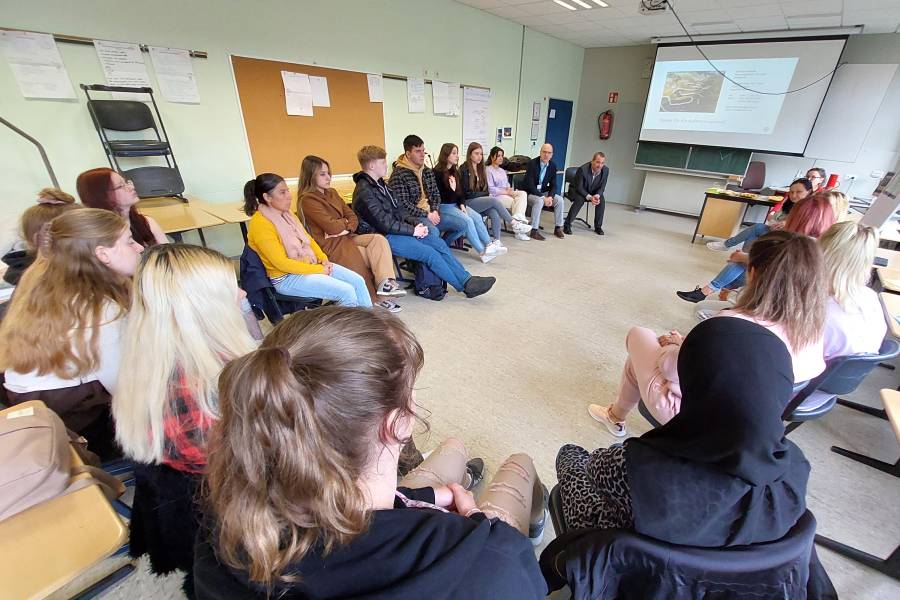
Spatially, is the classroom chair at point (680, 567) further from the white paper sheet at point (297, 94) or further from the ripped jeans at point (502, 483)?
the white paper sheet at point (297, 94)

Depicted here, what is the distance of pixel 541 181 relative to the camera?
5.04m

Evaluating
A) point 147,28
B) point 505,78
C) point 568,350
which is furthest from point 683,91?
point 147,28

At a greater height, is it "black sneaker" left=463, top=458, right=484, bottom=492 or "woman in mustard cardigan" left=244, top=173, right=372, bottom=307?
"woman in mustard cardigan" left=244, top=173, right=372, bottom=307

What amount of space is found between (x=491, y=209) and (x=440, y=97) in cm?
171

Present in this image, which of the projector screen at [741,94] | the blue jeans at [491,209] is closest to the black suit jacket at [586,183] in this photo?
A: the blue jeans at [491,209]

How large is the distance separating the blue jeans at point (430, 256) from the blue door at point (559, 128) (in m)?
4.42

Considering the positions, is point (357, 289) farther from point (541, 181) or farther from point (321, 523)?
point (541, 181)

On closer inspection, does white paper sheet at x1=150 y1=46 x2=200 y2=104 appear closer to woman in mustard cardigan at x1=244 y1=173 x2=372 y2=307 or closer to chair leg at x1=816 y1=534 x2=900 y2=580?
woman in mustard cardigan at x1=244 y1=173 x2=372 y2=307

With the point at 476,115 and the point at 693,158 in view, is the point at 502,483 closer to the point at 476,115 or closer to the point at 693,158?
the point at 476,115

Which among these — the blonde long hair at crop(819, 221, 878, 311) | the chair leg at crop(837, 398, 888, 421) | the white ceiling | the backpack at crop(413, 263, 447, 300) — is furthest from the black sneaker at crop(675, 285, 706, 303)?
the white ceiling

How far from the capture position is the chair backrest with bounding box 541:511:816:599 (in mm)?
628

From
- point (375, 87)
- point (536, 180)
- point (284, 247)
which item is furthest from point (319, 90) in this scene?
point (536, 180)

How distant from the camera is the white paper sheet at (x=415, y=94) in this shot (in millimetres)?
4551

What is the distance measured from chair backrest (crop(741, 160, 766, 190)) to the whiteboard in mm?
604
